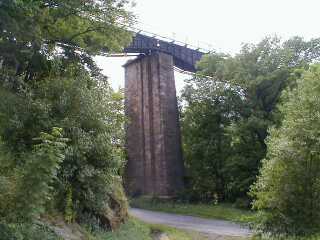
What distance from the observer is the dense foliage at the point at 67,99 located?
11891mm

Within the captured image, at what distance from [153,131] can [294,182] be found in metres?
20.1

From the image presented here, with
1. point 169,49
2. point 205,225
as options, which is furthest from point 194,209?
point 169,49

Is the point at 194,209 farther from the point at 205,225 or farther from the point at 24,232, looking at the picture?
the point at 24,232

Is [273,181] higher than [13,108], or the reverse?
[13,108]

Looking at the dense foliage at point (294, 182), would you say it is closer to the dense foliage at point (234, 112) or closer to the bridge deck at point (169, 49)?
the dense foliage at point (234, 112)

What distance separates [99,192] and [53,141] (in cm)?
518

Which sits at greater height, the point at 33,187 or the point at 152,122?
the point at 152,122

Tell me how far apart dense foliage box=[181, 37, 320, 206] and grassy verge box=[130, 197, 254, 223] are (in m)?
1.78

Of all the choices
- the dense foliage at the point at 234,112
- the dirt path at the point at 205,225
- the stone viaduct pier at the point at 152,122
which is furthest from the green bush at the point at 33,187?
the stone viaduct pier at the point at 152,122

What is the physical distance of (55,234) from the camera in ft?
30.6

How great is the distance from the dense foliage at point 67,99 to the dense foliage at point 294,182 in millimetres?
4619

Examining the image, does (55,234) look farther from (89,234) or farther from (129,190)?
(129,190)

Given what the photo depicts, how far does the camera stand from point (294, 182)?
13.3 m

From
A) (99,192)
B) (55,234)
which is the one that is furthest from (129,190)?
(55,234)
